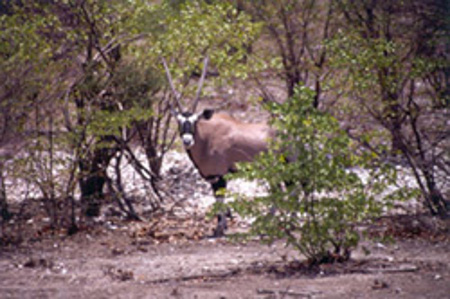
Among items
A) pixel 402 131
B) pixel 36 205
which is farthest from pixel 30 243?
pixel 402 131

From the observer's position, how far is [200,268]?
24.4 ft

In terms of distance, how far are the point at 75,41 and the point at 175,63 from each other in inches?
64.7

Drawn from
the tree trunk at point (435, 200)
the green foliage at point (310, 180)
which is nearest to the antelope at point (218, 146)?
the tree trunk at point (435, 200)

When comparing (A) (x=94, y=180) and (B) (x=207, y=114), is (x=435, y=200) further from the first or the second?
(A) (x=94, y=180)

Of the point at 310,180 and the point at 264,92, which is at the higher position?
the point at 264,92

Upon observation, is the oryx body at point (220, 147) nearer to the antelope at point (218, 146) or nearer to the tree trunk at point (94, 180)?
the antelope at point (218, 146)

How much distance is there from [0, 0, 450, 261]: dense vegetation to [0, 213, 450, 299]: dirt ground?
43 centimetres

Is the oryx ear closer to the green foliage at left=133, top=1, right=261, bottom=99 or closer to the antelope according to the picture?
the antelope

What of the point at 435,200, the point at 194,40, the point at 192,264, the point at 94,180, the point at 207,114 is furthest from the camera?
the point at 194,40

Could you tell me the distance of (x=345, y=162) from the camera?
6.74m

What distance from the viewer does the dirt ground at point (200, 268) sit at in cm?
604

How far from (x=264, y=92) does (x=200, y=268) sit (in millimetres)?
5529

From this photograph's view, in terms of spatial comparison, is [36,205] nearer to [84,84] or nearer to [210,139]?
[84,84]

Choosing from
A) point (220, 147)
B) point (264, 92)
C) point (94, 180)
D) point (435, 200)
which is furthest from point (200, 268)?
point (264, 92)
